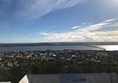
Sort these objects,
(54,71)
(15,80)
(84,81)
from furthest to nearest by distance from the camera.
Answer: (54,71), (15,80), (84,81)

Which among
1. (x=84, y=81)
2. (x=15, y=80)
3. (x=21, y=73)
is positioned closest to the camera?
(x=84, y=81)

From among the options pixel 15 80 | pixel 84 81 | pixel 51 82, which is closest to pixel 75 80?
pixel 84 81

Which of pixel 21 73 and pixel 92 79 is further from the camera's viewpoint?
pixel 21 73

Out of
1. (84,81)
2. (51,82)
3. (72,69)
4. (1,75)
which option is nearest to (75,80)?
(84,81)

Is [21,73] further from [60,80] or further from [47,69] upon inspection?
[60,80]

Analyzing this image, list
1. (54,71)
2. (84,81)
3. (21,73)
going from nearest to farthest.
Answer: (84,81) → (21,73) → (54,71)

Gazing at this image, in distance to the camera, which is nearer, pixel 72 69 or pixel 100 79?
pixel 100 79

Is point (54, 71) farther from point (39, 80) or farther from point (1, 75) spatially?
point (39, 80)

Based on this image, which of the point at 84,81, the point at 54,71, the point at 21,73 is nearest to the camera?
the point at 84,81
